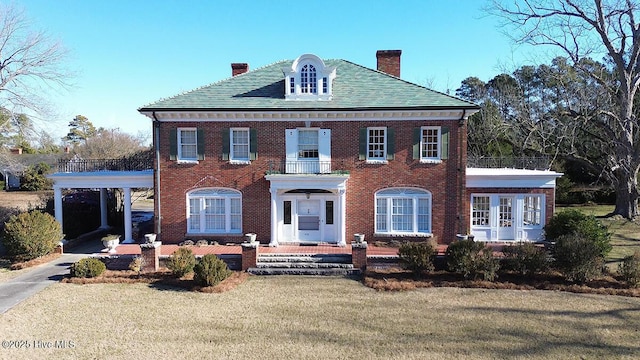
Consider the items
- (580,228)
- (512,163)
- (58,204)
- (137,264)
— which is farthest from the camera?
(512,163)

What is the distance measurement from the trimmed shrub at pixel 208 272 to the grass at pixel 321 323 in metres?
0.58

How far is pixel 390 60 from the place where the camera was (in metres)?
18.9

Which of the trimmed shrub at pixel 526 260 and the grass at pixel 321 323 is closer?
the grass at pixel 321 323

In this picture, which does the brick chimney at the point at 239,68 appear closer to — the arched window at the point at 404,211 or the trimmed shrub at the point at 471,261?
the arched window at the point at 404,211

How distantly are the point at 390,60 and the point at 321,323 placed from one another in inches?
573

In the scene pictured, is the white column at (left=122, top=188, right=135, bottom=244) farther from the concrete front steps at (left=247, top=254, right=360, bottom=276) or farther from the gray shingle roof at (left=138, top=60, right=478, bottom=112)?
the concrete front steps at (left=247, top=254, right=360, bottom=276)

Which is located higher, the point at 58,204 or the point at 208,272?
the point at 58,204

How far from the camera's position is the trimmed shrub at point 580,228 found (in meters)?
13.4

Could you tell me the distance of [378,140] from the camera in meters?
16.1

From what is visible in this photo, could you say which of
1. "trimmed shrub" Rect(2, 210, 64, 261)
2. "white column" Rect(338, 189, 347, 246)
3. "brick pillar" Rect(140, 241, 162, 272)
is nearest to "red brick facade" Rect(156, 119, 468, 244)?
"white column" Rect(338, 189, 347, 246)

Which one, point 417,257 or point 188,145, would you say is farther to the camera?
point 188,145

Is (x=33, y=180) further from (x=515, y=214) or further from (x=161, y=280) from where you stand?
(x=515, y=214)

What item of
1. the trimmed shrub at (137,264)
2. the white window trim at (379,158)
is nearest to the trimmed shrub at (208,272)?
the trimmed shrub at (137,264)

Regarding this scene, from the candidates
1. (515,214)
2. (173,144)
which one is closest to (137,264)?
(173,144)
